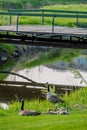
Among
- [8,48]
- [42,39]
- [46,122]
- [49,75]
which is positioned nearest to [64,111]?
[46,122]

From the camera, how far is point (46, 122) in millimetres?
15922

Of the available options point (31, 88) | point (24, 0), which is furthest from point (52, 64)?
point (24, 0)

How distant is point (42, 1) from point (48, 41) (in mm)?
59315

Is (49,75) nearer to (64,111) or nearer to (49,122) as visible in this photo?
(64,111)

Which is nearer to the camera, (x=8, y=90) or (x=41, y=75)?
(x=8, y=90)

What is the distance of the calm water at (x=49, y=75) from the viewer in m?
34.9

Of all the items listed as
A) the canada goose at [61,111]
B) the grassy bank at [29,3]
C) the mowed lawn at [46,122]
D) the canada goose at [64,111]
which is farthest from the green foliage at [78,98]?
the grassy bank at [29,3]

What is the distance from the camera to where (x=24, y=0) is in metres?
82.0

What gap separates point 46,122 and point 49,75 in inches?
873

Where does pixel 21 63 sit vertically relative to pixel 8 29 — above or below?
below

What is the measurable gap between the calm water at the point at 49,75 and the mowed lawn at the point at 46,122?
15776 millimetres

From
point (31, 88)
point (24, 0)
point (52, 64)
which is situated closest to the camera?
point (31, 88)

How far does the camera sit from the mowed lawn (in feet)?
49.6

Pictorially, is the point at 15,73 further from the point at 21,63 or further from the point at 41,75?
the point at 21,63
